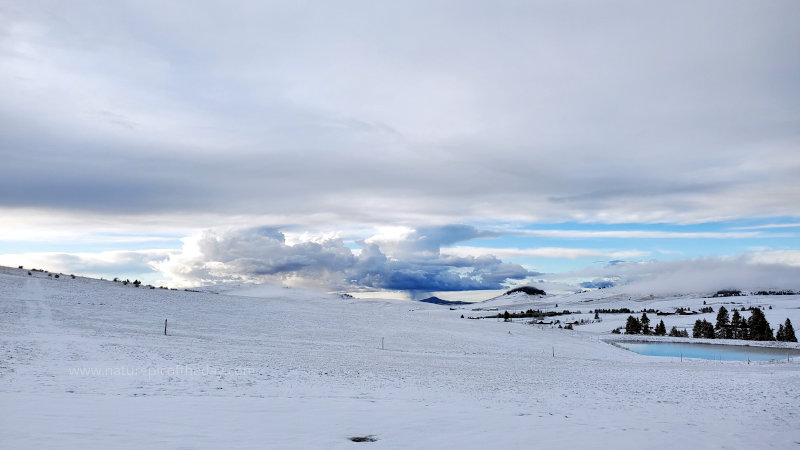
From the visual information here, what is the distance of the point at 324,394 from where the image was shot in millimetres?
22156

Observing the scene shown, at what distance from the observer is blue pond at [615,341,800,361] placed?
2872 inches

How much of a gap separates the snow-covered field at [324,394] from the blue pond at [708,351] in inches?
1311

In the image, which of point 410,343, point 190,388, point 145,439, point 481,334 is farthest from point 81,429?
point 481,334

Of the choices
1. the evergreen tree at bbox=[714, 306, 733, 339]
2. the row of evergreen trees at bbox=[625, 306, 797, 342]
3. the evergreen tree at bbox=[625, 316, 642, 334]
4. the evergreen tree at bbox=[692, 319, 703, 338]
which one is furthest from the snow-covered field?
the evergreen tree at bbox=[714, 306, 733, 339]

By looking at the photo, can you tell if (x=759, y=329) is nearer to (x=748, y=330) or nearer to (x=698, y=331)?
(x=748, y=330)

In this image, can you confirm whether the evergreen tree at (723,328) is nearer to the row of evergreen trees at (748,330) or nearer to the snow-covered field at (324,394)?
the row of evergreen trees at (748,330)

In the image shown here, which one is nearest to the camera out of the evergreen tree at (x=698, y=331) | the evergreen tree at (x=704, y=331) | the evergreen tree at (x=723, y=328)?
the evergreen tree at (x=723, y=328)

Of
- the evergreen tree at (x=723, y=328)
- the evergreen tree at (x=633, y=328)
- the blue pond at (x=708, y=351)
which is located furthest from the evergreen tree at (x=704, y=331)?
the blue pond at (x=708, y=351)

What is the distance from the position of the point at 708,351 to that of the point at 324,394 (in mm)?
79552

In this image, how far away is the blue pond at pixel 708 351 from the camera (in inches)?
2872

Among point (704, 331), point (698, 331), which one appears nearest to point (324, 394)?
point (698, 331)

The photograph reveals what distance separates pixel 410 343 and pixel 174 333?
77.7 feet

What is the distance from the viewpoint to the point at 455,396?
938 inches

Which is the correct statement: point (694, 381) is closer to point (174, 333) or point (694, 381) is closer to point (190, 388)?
point (190, 388)
